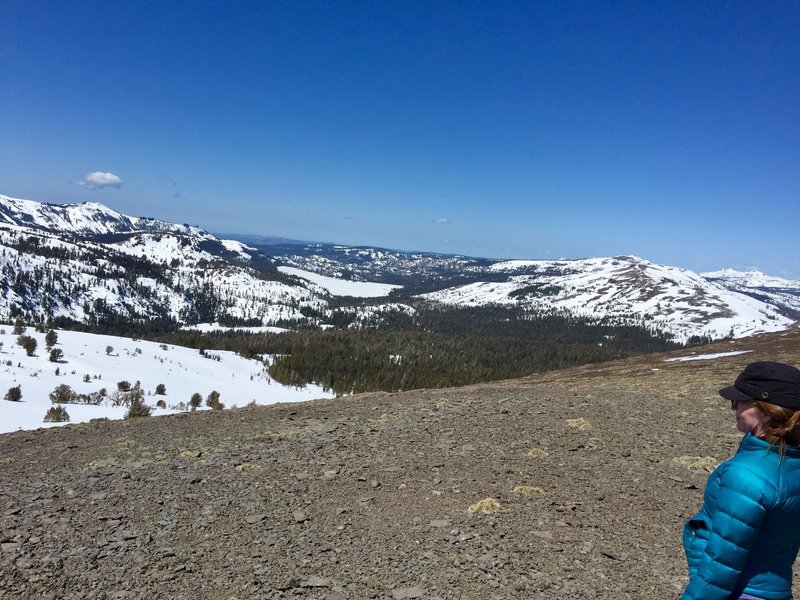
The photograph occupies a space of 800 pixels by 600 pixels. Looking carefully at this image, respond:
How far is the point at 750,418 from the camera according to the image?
→ 387 cm

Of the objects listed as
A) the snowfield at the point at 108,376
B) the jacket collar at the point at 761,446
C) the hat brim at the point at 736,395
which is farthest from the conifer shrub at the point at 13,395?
the jacket collar at the point at 761,446

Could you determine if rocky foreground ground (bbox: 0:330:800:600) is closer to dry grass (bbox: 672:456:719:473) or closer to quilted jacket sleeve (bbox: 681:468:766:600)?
dry grass (bbox: 672:456:719:473)

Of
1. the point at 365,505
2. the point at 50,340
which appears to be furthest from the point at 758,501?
the point at 50,340

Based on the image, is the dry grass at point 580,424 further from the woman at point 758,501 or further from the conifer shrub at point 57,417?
the conifer shrub at point 57,417

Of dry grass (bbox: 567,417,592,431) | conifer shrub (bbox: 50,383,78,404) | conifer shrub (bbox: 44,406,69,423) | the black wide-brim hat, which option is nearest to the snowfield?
conifer shrub (bbox: 50,383,78,404)

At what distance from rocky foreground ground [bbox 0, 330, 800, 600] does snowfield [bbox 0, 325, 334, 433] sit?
19.9 metres

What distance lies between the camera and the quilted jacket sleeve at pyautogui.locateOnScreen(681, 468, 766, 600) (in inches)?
140

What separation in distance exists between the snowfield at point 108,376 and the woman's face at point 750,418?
34766 millimetres

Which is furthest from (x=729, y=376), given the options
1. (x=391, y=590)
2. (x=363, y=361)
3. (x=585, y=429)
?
(x=363, y=361)

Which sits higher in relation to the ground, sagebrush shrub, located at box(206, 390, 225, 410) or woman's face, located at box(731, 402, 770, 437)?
woman's face, located at box(731, 402, 770, 437)

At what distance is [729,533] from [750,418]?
3.22ft

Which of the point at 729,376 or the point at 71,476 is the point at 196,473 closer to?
the point at 71,476

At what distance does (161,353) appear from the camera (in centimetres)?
9556

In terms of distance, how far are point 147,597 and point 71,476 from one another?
7227 mm
